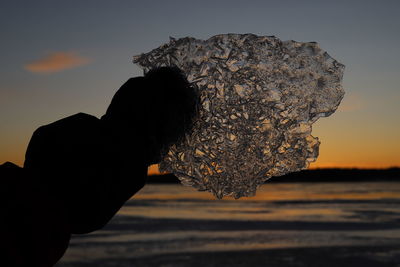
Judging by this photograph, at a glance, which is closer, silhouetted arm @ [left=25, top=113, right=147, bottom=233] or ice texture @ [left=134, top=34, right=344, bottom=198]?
silhouetted arm @ [left=25, top=113, right=147, bottom=233]

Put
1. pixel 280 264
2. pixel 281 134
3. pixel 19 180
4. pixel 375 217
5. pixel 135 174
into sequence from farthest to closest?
pixel 375 217 < pixel 280 264 < pixel 281 134 < pixel 135 174 < pixel 19 180

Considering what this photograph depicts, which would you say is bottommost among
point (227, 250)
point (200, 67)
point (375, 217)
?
point (375, 217)

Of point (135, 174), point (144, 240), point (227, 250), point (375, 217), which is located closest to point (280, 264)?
point (227, 250)

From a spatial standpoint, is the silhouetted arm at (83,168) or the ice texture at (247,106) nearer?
the silhouetted arm at (83,168)

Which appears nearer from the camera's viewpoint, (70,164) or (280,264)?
(70,164)

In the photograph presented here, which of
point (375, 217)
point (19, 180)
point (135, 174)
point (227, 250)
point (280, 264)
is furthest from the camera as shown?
point (375, 217)

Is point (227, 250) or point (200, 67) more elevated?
point (200, 67)

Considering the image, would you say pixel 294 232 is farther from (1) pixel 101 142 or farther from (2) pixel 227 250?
(1) pixel 101 142

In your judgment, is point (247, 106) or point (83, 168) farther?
point (247, 106)
